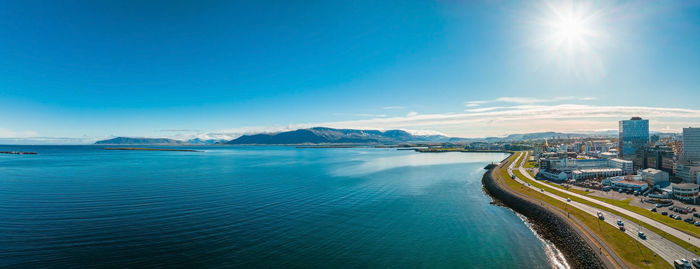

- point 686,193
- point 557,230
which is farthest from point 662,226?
point 686,193

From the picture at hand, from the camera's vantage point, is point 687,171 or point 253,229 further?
point 687,171

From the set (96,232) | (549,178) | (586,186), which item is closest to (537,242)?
(586,186)

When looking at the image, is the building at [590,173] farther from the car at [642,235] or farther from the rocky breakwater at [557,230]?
the car at [642,235]

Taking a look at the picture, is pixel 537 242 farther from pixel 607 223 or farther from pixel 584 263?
pixel 607 223

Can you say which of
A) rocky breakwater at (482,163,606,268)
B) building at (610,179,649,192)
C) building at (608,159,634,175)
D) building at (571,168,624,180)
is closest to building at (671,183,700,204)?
building at (610,179,649,192)

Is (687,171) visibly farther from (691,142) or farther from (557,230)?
(557,230)

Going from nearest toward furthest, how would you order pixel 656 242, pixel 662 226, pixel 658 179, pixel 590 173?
1. pixel 656 242
2. pixel 662 226
3. pixel 658 179
4. pixel 590 173

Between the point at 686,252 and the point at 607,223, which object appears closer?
the point at 686,252

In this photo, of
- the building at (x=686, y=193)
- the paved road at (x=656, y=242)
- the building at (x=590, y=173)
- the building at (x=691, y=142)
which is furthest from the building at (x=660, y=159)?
the paved road at (x=656, y=242)
